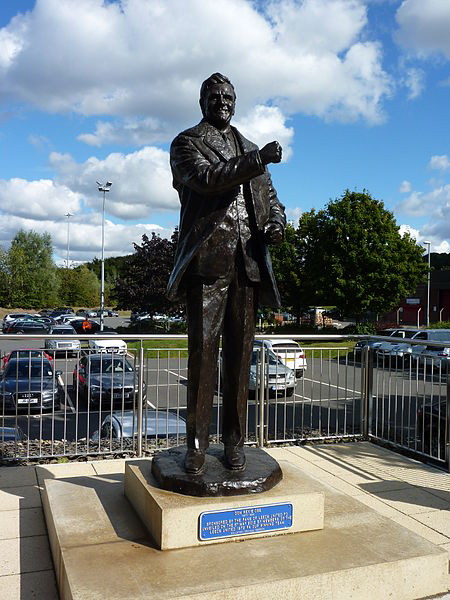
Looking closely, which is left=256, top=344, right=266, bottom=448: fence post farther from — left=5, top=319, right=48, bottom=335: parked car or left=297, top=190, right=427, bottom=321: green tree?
left=5, top=319, right=48, bottom=335: parked car

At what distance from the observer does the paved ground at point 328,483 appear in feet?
12.4

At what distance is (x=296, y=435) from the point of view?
8.05 m

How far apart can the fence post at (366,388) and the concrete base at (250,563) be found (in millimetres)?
3791

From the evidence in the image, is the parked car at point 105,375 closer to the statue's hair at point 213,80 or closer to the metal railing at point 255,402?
the metal railing at point 255,402

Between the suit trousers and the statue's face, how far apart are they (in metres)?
1.00

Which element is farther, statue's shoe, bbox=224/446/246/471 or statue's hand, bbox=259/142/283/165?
statue's shoe, bbox=224/446/246/471

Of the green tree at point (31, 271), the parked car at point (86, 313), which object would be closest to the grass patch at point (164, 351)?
the parked car at point (86, 313)

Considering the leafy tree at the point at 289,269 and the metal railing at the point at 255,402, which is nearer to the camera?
the metal railing at the point at 255,402

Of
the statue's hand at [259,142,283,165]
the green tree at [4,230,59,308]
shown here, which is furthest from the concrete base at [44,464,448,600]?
the green tree at [4,230,59,308]

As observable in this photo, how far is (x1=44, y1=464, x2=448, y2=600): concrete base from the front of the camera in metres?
3.10

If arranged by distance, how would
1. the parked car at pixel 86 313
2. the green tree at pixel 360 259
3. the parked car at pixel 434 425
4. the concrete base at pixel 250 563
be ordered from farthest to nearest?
1. the parked car at pixel 86 313
2. the green tree at pixel 360 259
3. the parked car at pixel 434 425
4. the concrete base at pixel 250 563

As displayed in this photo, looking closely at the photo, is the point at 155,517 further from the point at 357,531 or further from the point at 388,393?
the point at 388,393

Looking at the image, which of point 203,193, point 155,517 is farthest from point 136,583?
point 203,193

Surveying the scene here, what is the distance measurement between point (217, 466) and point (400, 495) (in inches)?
92.0
